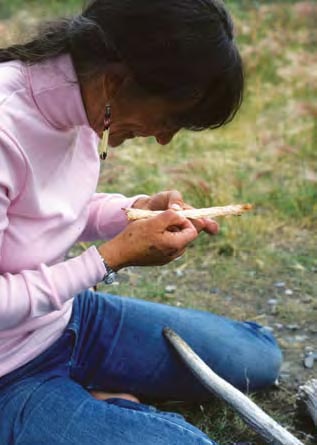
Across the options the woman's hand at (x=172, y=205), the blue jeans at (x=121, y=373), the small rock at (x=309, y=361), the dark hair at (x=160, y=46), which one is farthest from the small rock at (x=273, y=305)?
the dark hair at (x=160, y=46)

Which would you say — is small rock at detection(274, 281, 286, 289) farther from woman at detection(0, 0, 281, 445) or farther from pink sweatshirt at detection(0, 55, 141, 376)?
pink sweatshirt at detection(0, 55, 141, 376)

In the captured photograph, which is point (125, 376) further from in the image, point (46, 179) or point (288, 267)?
point (288, 267)

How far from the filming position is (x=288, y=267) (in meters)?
2.72

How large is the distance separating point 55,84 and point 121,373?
0.71 m

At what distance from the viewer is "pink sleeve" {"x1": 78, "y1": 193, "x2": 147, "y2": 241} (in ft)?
5.72

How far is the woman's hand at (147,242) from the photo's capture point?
144cm

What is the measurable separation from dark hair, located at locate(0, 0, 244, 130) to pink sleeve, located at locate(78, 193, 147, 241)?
382 millimetres

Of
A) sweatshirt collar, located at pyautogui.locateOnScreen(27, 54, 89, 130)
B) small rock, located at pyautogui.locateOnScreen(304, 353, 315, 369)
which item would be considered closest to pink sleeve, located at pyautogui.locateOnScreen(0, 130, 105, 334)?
sweatshirt collar, located at pyautogui.locateOnScreen(27, 54, 89, 130)

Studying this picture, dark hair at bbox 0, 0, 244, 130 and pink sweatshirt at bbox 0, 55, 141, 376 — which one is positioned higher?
dark hair at bbox 0, 0, 244, 130

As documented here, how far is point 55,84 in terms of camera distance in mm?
1399

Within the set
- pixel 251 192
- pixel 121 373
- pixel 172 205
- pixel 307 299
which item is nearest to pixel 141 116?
pixel 172 205

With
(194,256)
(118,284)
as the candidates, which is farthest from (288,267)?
(118,284)

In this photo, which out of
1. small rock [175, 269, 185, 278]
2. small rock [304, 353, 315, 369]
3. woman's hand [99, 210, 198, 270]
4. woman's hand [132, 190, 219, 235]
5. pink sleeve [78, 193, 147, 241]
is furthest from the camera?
small rock [175, 269, 185, 278]

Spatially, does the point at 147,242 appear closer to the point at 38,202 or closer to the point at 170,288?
the point at 38,202
